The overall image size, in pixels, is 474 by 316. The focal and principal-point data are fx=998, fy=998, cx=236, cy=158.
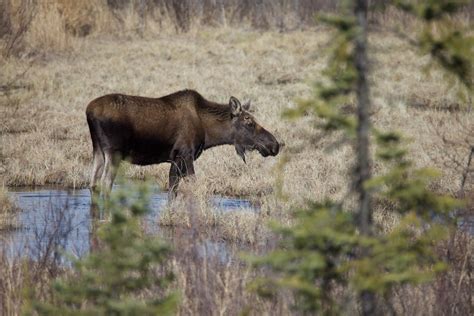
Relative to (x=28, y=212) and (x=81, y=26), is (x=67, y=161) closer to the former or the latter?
(x=28, y=212)

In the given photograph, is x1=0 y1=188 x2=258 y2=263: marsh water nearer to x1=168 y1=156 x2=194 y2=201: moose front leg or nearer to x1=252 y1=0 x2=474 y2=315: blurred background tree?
x1=168 y1=156 x2=194 y2=201: moose front leg

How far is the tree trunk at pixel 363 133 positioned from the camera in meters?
4.49

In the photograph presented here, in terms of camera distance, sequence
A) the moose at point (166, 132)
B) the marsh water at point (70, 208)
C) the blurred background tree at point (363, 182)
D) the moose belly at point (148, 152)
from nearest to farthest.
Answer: the blurred background tree at point (363, 182), the marsh water at point (70, 208), the moose at point (166, 132), the moose belly at point (148, 152)

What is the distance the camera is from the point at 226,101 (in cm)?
1995

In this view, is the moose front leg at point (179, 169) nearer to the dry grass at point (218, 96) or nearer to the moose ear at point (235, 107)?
the dry grass at point (218, 96)

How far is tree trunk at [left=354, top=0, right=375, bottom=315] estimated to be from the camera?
4488 millimetres

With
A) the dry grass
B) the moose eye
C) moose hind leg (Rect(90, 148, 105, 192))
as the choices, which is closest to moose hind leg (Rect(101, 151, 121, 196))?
moose hind leg (Rect(90, 148, 105, 192))

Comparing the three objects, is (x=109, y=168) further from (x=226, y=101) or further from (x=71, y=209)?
(x=226, y=101)

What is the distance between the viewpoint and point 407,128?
17047 millimetres

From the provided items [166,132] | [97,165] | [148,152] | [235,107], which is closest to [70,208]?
[97,165]

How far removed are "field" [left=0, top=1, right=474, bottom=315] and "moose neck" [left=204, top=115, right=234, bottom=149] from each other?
403 mm

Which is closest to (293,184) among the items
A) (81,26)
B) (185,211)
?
(185,211)

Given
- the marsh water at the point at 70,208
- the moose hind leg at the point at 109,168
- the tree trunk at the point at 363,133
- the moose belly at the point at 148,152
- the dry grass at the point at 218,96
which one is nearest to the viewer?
the tree trunk at the point at 363,133

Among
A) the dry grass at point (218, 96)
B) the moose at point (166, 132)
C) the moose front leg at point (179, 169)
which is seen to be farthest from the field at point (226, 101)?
the moose at point (166, 132)
